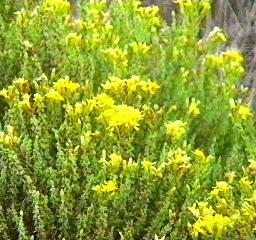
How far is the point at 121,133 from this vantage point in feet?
6.69

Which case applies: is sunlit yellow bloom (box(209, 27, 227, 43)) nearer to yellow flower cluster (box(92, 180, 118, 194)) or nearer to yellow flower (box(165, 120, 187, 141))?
yellow flower (box(165, 120, 187, 141))

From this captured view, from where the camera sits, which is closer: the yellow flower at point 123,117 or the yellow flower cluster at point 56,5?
the yellow flower at point 123,117

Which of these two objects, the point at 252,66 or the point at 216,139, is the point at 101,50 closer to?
the point at 216,139

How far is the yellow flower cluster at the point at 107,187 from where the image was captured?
193 cm

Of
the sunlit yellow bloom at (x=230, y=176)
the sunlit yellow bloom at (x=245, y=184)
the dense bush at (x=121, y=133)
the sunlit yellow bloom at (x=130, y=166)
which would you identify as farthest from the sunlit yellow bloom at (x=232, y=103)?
the sunlit yellow bloom at (x=130, y=166)

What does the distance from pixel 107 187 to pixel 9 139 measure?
326 millimetres

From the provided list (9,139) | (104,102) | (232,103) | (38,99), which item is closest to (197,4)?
(232,103)

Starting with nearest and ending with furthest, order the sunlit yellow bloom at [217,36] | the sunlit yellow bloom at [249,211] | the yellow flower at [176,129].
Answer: the sunlit yellow bloom at [249,211]
the yellow flower at [176,129]
the sunlit yellow bloom at [217,36]

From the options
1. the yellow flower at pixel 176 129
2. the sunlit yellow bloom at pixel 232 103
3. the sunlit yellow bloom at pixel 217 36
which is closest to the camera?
the yellow flower at pixel 176 129

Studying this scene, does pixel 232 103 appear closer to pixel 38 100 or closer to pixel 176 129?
pixel 176 129

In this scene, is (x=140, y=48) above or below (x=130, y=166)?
above

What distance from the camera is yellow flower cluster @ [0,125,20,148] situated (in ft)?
6.68

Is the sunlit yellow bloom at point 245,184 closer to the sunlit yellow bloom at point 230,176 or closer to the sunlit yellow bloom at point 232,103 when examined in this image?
the sunlit yellow bloom at point 230,176

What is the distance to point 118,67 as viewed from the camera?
2.36 metres
